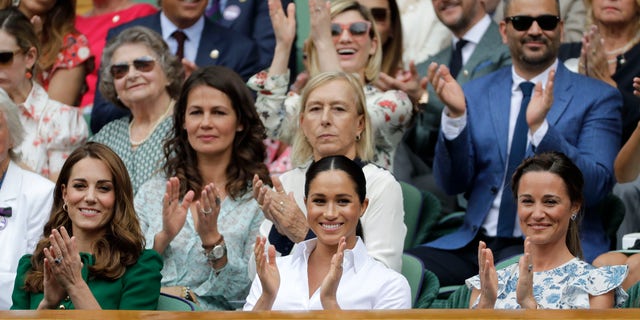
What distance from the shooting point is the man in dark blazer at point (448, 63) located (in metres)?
6.84

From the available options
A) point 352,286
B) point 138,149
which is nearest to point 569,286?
point 352,286

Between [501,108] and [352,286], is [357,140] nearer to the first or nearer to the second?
[501,108]

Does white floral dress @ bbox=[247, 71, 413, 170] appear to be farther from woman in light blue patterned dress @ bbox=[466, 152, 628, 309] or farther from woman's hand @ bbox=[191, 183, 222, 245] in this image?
woman in light blue patterned dress @ bbox=[466, 152, 628, 309]

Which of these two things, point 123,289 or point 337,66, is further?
point 337,66

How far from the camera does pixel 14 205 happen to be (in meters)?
5.70

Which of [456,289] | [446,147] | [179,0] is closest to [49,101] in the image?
[179,0]

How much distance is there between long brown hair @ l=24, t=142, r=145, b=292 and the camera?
502 cm

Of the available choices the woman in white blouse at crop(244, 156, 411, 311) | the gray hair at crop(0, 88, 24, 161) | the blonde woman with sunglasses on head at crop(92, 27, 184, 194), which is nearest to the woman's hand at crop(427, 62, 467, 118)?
the woman in white blouse at crop(244, 156, 411, 311)

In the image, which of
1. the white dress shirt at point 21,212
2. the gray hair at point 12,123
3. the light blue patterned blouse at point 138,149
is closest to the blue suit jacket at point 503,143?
the light blue patterned blouse at point 138,149

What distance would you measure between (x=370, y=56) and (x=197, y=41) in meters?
0.93

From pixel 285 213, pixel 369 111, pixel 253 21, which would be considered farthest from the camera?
pixel 253 21

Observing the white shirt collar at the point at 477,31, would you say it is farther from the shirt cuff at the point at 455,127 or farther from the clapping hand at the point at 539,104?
the clapping hand at the point at 539,104

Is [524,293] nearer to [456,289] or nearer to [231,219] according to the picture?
[456,289]

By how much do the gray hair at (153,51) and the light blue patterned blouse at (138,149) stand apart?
17cm
